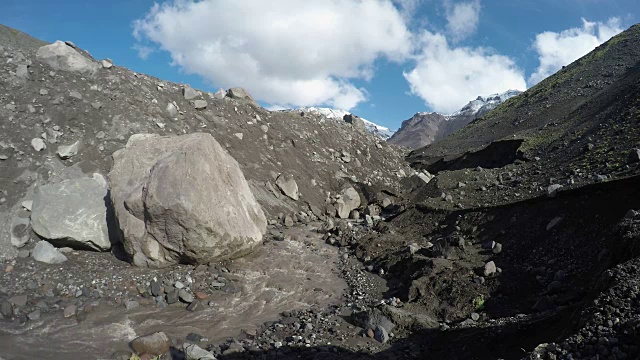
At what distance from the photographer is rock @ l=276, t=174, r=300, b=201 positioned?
67.4 ft

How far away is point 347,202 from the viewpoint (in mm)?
22312

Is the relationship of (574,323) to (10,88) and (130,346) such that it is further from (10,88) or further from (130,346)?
(10,88)

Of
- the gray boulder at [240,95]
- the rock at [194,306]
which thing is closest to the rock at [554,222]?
the rock at [194,306]

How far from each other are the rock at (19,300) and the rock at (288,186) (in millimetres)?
11802

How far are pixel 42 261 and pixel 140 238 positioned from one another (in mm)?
2886

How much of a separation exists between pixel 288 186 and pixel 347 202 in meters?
3.63

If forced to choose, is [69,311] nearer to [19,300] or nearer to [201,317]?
[19,300]

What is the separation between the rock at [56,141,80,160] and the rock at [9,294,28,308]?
20.5ft

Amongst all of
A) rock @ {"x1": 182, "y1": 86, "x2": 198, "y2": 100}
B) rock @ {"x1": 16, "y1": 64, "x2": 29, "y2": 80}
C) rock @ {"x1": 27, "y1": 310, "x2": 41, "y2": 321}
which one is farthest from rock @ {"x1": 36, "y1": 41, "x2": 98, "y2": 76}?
rock @ {"x1": 27, "y1": 310, "x2": 41, "y2": 321}

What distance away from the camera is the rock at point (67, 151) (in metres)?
15.1

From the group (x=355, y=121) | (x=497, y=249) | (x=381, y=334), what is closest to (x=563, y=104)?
(x=355, y=121)

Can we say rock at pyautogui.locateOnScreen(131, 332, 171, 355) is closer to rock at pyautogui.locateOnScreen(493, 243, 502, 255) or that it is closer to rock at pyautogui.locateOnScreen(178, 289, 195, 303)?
rock at pyautogui.locateOnScreen(178, 289, 195, 303)

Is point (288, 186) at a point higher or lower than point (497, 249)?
higher

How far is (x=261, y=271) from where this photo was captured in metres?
14.0
